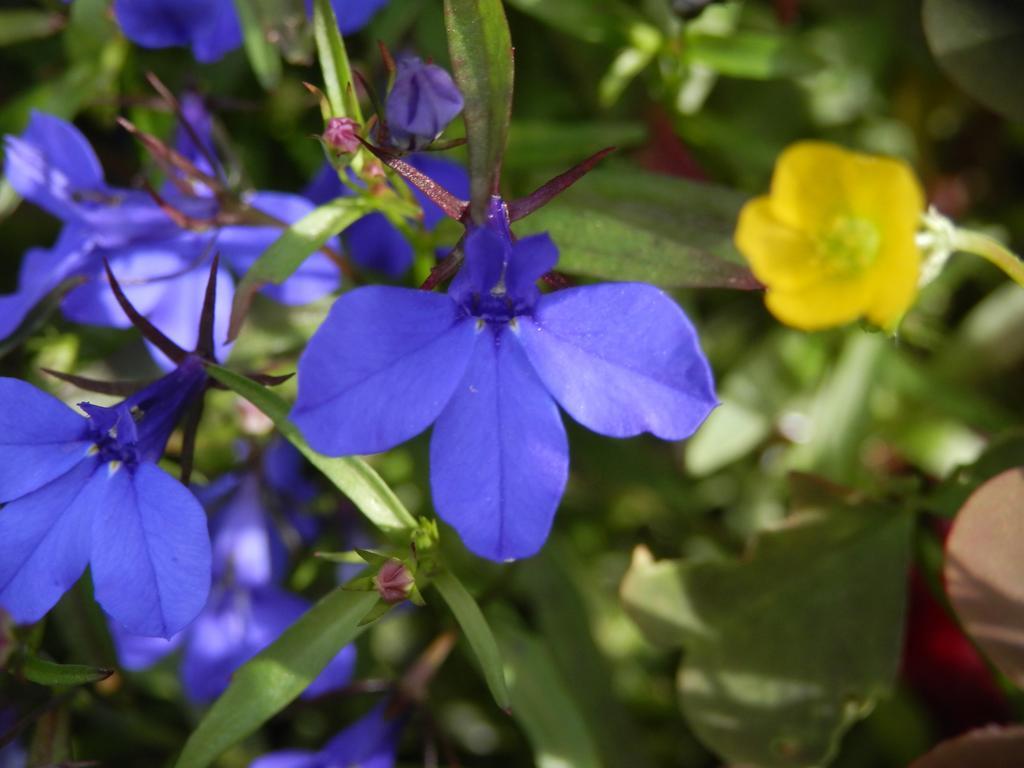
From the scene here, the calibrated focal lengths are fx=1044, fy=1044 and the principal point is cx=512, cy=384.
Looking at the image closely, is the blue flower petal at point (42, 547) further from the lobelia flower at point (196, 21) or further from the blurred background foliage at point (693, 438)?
the lobelia flower at point (196, 21)

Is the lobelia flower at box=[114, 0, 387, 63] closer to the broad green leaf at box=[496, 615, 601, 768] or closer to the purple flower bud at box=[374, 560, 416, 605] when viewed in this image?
the purple flower bud at box=[374, 560, 416, 605]

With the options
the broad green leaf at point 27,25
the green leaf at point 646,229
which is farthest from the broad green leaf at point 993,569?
the broad green leaf at point 27,25

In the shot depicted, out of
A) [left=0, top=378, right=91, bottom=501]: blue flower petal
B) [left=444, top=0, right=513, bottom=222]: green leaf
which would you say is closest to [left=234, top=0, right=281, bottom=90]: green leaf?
[left=444, top=0, right=513, bottom=222]: green leaf

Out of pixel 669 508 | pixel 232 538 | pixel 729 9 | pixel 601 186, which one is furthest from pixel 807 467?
pixel 232 538

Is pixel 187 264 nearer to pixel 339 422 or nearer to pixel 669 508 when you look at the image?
pixel 339 422

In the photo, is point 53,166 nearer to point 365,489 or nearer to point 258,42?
point 258,42

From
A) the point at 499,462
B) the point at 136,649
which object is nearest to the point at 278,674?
the point at 499,462
